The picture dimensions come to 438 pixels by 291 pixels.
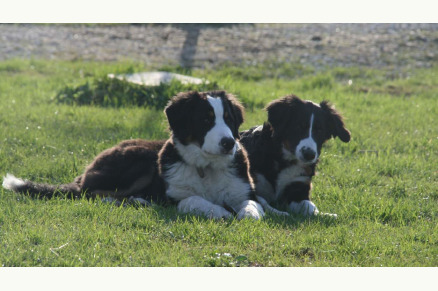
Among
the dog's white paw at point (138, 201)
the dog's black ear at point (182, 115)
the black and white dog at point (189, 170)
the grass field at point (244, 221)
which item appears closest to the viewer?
the grass field at point (244, 221)

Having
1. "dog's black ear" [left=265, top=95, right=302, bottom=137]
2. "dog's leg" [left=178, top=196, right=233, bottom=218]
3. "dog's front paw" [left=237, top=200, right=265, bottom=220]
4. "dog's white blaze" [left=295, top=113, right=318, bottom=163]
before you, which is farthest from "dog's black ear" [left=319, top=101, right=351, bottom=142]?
"dog's leg" [left=178, top=196, right=233, bottom=218]

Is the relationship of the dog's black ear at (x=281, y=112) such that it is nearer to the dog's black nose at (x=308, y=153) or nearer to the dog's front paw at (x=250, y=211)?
the dog's black nose at (x=308, y=153)

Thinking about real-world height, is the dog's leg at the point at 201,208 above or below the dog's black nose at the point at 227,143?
below

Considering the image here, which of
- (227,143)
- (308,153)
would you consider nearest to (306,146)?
(308,153)

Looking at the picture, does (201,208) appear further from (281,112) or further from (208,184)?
(281,112)

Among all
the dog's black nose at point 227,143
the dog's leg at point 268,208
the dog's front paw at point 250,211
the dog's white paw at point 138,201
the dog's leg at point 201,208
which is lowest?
the dog's white paw at point 138,201

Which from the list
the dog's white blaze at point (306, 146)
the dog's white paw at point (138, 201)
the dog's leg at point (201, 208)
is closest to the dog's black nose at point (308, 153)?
the dog's white blaze at point (306, 146)
